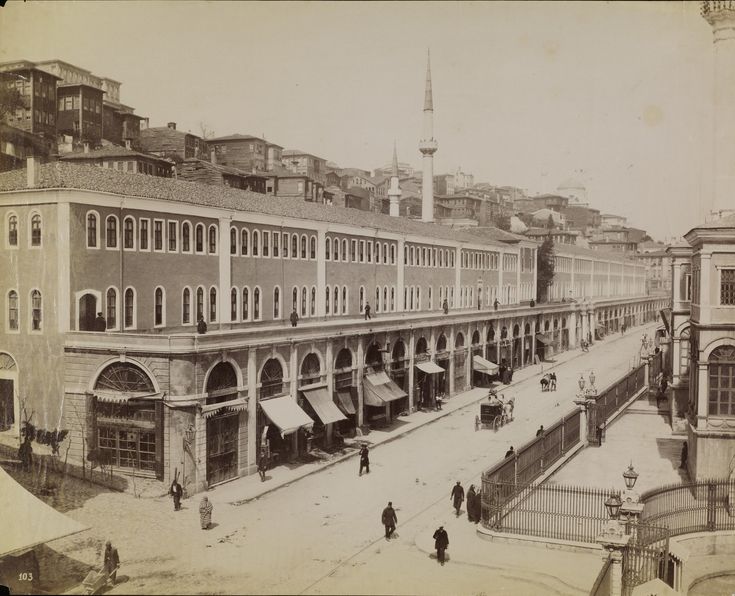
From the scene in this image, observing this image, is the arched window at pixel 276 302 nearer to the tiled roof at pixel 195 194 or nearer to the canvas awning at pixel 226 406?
the tiled roof at pixel 195 194

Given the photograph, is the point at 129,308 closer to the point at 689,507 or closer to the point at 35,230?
the point at 35,230

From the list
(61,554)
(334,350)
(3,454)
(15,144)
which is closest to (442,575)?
(61,554)

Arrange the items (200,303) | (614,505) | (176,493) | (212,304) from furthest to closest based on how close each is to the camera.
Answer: (212,304), (200,303), (176,493), (614,505)

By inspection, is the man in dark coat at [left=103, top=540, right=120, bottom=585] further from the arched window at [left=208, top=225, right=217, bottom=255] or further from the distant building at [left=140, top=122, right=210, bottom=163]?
the distant building at [left=140, top=122, right=210, bottom=163]

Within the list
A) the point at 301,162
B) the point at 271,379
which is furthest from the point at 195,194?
the point at 301,162

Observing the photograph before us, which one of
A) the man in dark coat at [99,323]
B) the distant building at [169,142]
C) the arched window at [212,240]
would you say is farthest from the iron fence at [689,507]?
the distant building at [169,142]

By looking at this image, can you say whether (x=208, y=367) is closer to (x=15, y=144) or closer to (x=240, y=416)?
(x=240, y=416)

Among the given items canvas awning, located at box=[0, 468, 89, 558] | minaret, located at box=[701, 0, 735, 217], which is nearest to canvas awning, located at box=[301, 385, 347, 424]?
canvas awning, located at box=[0, 468, 89, 558]
